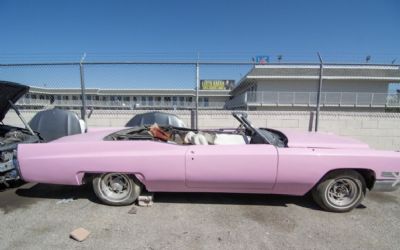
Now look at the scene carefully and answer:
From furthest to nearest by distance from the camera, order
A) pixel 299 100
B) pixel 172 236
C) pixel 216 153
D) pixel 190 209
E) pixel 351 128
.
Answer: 1. pixel 299 100
2. pixel 351 128
3. pixel 190 209
4. pixel 216 153
5. pixel 172 236

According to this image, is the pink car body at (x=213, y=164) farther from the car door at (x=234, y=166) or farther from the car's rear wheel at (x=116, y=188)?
the car's rear wheel at (x=116, y=188)

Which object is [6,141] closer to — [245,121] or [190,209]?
[190,209]

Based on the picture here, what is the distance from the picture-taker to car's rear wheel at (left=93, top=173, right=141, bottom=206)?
2.97 metres

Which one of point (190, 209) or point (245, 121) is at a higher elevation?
point (245, 121)

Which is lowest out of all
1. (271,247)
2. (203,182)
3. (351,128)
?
(271,247)

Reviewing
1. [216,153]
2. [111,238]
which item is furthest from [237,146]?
[111,238]

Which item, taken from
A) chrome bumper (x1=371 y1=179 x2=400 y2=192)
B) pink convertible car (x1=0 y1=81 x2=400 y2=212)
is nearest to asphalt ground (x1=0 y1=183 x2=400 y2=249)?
pink convertible car (x1=0 y1=81 x2=400 y2=212)

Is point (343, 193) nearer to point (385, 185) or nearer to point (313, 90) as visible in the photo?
point (385, 185)

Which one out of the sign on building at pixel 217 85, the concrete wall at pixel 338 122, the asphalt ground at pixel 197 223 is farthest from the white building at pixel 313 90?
the asphalt ground at pixel 197 223

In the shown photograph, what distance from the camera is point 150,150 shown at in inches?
111

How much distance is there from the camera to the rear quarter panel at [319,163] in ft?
8.86

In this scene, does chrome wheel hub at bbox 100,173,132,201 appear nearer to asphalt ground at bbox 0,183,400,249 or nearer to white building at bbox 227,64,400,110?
asphalt ground at bbox 0,183,400,249

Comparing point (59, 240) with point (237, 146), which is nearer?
point (59, 240)

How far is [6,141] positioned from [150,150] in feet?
8.03
